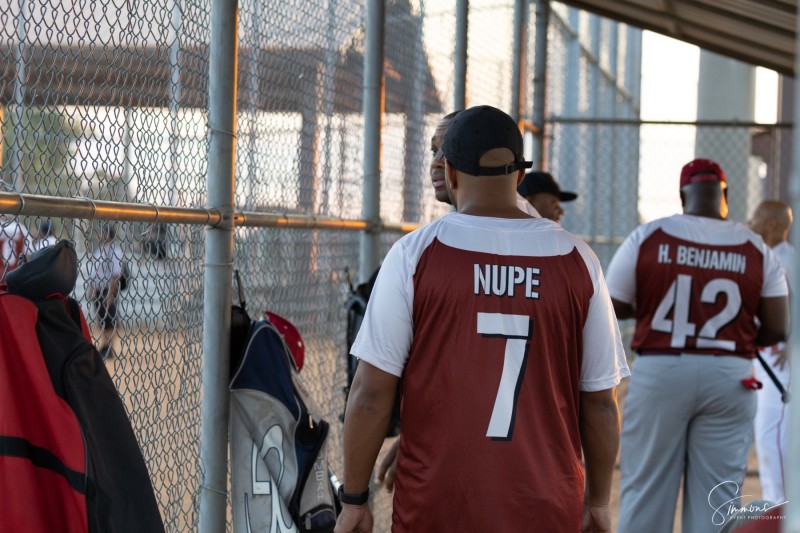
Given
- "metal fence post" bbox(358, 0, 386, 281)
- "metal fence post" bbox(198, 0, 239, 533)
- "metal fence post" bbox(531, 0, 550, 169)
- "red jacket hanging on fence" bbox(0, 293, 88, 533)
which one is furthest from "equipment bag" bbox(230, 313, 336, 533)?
"metal fence post" bbox(531, 0, 550, 169)

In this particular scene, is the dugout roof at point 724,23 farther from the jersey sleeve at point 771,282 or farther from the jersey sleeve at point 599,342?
the jersey sleeve at point 599,342

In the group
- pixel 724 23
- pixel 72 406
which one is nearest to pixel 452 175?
pixel 72 406

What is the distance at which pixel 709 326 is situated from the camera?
4598 mm

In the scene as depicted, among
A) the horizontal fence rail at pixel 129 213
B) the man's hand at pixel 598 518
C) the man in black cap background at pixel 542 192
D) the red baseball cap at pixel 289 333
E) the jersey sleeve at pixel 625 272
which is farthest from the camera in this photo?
the man in black cap background at pixel 542 192

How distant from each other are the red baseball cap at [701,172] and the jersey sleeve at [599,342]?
221cm

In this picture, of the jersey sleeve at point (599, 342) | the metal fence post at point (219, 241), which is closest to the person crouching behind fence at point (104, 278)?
the metal fence post at point (219, 241)

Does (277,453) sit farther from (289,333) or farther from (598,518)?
(598,518)

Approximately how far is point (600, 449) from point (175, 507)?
133 cm

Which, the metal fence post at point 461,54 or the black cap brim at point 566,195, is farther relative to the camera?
the metal fence post at point 461,54

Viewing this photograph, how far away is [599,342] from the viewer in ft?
9.02

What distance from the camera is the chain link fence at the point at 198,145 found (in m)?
2.61

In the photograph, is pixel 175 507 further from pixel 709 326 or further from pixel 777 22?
pixel 777 22

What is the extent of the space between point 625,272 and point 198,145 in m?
2.39

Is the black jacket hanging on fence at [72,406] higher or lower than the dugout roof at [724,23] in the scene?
lower
